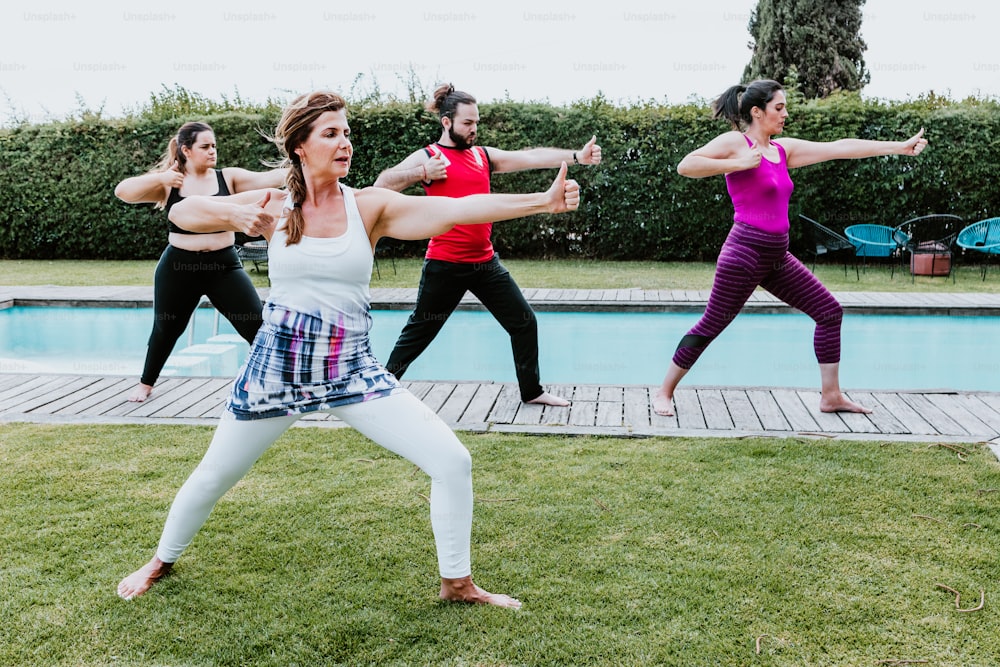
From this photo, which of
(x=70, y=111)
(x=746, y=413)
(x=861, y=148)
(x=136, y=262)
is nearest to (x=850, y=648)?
(x=746, y=413)

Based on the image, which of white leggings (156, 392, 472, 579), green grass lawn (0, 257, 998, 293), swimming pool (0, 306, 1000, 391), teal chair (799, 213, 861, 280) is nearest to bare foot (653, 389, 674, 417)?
swimming pool (0, 306, 1000, 391)

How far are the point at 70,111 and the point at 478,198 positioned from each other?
50.1 ft

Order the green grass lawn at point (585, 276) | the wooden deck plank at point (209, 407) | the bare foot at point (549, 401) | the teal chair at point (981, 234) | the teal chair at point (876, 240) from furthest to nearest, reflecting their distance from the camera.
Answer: the teal chair at point (981, 234) → the teal chair at point (876, 240) → the green grass lawn at point (585, 276) → the bare foot at point (549, 401) → the wooden deck plank at point (209, 407)

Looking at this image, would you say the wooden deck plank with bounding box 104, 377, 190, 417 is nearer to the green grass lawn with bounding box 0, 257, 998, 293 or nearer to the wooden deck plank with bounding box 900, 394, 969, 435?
the wooden deck plank with bounding box 900, 394, 969, 435

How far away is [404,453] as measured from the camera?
2586mm

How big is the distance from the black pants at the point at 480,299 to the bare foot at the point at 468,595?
2.21 meters

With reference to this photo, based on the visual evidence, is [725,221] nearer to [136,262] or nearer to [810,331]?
[810,331]

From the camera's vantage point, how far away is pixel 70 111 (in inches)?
601

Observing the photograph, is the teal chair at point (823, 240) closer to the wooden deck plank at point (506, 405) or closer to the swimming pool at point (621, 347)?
the swimming pool at point (621, 347)

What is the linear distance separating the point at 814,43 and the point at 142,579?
16238 mm

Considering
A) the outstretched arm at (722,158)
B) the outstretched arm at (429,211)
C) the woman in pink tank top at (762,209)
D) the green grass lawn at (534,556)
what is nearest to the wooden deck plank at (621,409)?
the woman in pink tank top at (762,209)

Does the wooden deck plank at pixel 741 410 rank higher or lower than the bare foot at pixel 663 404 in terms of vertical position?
lower

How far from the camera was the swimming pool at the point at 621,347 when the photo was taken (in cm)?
742

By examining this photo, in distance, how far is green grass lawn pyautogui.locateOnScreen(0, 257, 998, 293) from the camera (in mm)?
10586
